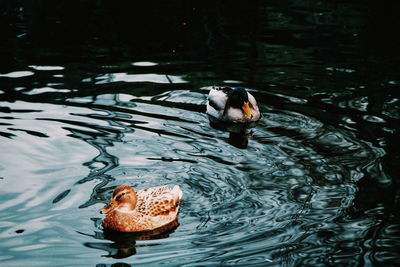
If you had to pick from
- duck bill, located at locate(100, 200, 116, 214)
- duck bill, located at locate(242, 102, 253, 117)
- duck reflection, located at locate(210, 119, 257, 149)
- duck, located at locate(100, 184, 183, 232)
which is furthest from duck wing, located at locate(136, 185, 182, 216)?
duck bill, located at locate(242, 102, 253, 117)

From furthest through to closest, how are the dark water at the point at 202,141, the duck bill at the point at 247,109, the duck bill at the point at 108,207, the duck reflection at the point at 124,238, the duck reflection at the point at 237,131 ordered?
the duck bill at the point at 247,109 < the duck reflection at the point at 237,131 < the duck bill at the point at 108,207 < the dark water at the point at 202,141 < the duck reflection at the point at 124,238

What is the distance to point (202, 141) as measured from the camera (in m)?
9.12

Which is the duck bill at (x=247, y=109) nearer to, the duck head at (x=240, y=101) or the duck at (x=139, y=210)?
the duck head at (x=240, y=101)

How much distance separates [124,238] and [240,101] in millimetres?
4352

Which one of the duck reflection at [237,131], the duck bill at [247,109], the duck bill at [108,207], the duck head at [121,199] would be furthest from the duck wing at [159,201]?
the duck bill at [247,109]

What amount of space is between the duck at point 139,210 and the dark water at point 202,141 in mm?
167

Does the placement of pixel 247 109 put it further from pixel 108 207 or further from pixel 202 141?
pixel 108 207

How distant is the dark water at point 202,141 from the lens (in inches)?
249

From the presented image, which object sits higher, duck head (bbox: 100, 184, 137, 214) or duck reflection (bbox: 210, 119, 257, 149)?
duck head (bbox: 100, 184, 137, 214)

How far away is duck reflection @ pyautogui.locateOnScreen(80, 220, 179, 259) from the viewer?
20.3 feet

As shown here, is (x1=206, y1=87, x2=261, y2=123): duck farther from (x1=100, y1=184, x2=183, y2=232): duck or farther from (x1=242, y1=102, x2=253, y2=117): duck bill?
(x1=100, y1=184, x2=183, y2=232): duck

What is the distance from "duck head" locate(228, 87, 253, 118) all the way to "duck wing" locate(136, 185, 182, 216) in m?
3.55

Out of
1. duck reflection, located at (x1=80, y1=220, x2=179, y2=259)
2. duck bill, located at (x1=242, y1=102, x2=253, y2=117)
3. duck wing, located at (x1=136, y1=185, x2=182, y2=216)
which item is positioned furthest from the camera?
duck bill, located at (x1=242, y1=102, x2=253, y2=117)

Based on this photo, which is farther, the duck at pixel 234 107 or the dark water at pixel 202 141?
the duck at pixel 234 107
